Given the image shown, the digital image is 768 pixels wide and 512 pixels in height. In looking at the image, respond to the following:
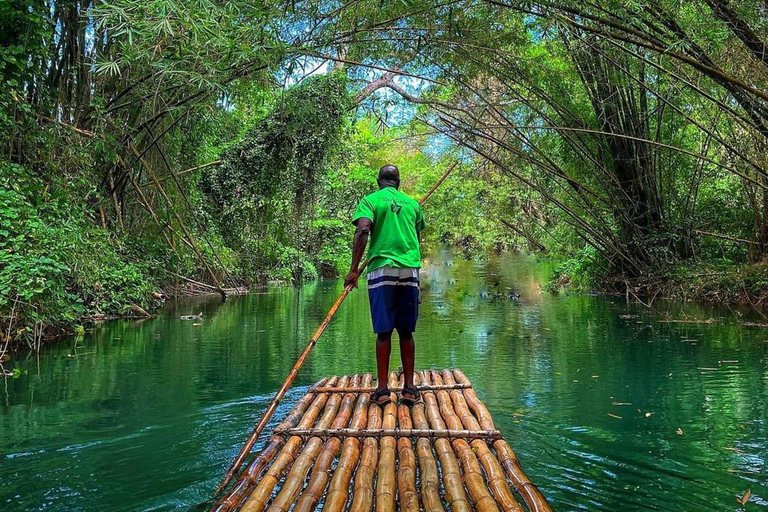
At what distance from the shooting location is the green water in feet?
8.94

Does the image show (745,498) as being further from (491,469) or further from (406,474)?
(406,474)

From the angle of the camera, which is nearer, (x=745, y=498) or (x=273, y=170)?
(x=745, y=498)

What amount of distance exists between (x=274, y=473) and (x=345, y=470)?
267 mm

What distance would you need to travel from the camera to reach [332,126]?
11883 millimetres

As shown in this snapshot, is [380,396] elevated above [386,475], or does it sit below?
above

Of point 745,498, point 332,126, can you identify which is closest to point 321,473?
point 745,498

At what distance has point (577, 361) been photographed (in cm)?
564

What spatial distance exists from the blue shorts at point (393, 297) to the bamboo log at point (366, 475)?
1.94ft

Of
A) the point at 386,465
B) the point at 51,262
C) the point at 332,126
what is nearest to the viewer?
the point at 386,465

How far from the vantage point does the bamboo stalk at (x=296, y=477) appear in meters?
2.11

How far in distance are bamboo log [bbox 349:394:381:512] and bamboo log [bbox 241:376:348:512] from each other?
0.28 m

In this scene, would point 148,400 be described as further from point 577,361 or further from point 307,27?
point 577,361

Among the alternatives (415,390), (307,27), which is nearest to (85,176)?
(307,27)

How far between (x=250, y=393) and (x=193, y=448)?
1.19 meters
